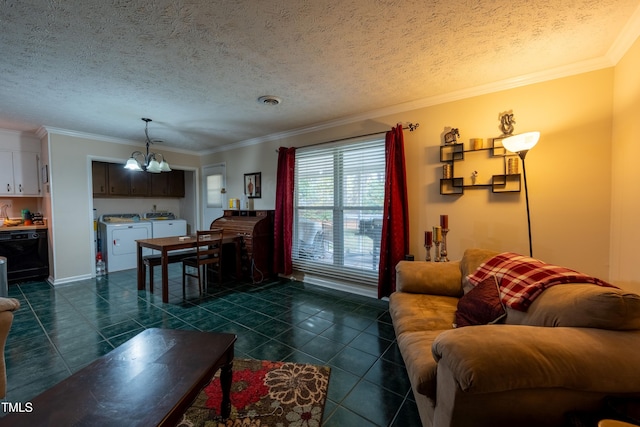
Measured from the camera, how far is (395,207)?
2.96 metres

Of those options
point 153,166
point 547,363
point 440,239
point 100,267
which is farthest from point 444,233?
point 100,267

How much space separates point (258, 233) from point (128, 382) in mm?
2954

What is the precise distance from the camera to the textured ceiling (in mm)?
1548

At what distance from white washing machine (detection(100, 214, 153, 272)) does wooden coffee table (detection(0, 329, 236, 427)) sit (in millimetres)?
3883

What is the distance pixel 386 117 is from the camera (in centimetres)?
316

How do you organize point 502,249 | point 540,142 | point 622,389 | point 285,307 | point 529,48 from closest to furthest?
point 622,389 < point 529,48 < point 540,142 < point 502,249 < point 285,307

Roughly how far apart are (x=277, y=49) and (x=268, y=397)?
240 cm

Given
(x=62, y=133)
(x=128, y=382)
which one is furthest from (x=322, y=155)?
(x=62, y=133)

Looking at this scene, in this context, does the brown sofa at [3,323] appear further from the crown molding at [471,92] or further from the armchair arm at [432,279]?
the crown molding at [471,92]

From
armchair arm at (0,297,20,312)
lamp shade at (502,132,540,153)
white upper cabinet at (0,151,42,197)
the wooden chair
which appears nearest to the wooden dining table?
the wooden chair

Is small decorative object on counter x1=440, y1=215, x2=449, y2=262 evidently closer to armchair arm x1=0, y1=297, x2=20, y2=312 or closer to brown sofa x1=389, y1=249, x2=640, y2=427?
brown sofa x1=389, y1=249, x2=640, y2=427

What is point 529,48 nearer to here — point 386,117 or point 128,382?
point 386,117

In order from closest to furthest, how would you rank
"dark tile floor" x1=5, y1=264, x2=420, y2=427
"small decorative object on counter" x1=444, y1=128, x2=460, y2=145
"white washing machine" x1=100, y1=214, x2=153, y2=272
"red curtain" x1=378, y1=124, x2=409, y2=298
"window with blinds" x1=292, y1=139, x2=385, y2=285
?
"dark tile floor" x1=5, y1=264, x2=420, y2=427 < "small decorative object on counter" x1=444, y1=128, x2=460, y2=145 < "red curtain" x1=378, y1=124, x2=409, y2=298 < "window with blinds" x1=292, y1=139, x2=385, y2=285 < "white washing machine" x1=100, y1=214, x2=153, y2=272

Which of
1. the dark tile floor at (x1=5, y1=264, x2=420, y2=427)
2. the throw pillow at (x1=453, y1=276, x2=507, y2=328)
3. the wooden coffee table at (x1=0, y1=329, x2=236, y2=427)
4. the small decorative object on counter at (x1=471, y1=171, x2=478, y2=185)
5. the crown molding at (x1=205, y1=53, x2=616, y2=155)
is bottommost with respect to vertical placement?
the dark tile floor at (x1=5, y1=264, x2=420, y2=427)
